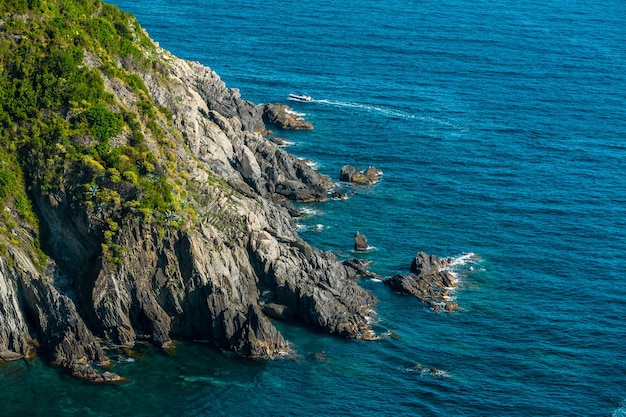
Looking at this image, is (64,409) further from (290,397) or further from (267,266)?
(267,266)

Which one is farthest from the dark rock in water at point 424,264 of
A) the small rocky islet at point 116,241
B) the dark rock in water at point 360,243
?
the small rocky islet at point 116,241

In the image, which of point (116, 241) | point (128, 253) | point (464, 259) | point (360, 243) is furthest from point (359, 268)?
point (116, 241)

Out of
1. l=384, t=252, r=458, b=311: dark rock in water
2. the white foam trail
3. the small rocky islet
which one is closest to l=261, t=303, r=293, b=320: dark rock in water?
the small rocky islet

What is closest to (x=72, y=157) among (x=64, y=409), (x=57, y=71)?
(x=57, y=71)

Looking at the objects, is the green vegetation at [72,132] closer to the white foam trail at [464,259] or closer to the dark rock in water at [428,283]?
the dark rock in water at [428,283]

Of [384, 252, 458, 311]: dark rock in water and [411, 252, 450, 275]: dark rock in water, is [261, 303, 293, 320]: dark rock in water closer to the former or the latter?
[384, 252, 458, 311]: dark rock in water
